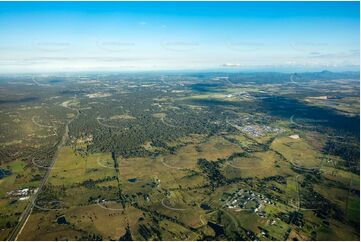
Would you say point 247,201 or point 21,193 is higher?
point 247,201

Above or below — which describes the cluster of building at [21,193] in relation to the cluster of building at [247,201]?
below

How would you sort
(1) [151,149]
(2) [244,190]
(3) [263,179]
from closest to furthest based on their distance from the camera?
(2) [244,190], (3) [263,179], (1) [151,149]

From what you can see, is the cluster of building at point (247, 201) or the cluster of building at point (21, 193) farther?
the cluster of building at point (21, 193)

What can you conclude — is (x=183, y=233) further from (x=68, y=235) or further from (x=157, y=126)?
(x=157, y=126)

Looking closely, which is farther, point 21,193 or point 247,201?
point 21,193

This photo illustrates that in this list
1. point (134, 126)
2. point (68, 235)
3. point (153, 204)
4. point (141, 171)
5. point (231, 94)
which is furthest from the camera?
point (231, 94)

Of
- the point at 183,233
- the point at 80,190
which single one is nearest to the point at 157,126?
the point at 80,190

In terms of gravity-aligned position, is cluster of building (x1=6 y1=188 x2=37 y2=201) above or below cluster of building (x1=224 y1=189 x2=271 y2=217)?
below

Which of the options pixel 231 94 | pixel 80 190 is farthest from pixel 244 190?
pixel 231 94

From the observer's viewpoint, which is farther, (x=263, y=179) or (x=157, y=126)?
(x=157, y=126)

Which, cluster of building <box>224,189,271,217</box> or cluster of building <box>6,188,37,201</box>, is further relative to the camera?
cluster of building <box>6,188,37,201</box>
